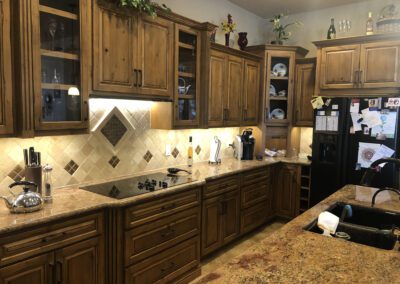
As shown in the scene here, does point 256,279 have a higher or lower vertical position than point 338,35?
lower

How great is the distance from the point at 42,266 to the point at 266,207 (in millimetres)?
3102

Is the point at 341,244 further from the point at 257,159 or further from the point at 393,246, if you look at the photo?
the point at 257,159

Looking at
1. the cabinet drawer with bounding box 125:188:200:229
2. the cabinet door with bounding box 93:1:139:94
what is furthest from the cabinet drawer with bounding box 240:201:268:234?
the cabinet door with bounding box 93:1:139:94

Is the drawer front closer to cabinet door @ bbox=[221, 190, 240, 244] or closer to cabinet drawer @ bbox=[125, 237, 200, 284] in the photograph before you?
cabinet door @ bbox=[221, 190, 240, 244]

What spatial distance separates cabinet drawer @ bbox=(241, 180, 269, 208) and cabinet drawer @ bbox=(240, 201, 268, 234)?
3.2 inches

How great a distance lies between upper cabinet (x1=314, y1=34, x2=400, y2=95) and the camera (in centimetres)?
381

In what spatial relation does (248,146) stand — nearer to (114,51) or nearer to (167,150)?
(167,150)

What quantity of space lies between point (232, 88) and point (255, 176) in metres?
1.17

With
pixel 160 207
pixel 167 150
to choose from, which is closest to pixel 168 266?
pixel 160 207

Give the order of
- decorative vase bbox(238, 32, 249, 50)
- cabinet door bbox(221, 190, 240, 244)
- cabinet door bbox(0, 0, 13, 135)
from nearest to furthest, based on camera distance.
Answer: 1. cabinet door bbox(0, 0, 13, 135)
2. cabinet door bbox(221, 190, 240, 244)
3. decorative vase bbox(238, 32, 249, 50)

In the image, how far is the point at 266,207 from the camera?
14.3 feet

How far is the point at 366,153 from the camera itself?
12.6 ft

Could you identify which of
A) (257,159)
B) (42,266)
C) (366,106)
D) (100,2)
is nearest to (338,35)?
(366,106)

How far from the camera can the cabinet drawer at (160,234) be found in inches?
93.4
